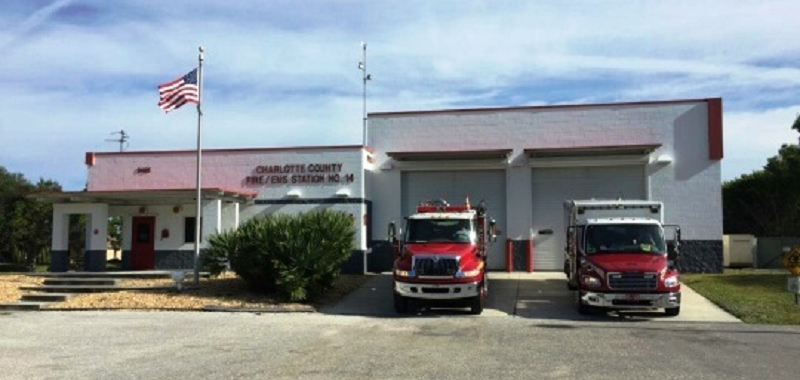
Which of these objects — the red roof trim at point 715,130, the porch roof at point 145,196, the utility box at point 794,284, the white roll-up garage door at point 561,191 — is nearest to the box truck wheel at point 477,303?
the utility box at point 794,284

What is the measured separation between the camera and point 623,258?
54.1ft

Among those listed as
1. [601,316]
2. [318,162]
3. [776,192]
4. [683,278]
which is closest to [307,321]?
[601,316]

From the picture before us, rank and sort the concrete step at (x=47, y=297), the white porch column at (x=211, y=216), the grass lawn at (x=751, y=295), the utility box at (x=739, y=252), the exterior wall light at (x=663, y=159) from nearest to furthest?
1. the grass lawn at (x=751, y=295)
2. the concrete step at (x=47, y=297)
3. the white porch column at (x=211, y=216)
4. the exterior wall light at (x=663, y=159)
5. the utility box at (x=739, y=252)

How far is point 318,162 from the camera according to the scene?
27219 mm

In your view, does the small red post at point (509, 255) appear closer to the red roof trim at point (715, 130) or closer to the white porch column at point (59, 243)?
the red roof trim at point (715, 130)

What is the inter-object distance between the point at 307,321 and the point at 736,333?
8.83m

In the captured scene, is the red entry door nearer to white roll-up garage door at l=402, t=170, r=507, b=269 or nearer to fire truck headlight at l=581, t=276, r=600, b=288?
white roll-up garage door at l=402, t=170, r=507, b=269

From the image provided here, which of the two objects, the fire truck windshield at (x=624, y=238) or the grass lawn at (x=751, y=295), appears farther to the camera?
the fire truck windshield at (x=624, y=238)

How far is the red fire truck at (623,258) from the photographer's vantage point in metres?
15.9

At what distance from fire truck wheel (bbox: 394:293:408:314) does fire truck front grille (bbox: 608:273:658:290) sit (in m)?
4.86

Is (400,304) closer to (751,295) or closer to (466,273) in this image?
(466,273)

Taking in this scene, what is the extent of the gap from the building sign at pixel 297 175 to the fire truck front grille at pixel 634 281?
12975 mm

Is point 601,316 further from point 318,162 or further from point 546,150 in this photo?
point 318,162

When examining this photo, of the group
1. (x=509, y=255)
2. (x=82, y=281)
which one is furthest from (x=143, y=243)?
(x=509, y=255)
